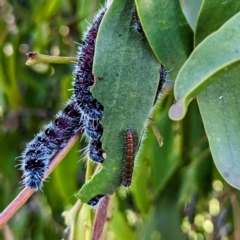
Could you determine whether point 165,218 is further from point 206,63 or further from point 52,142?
point 206,63

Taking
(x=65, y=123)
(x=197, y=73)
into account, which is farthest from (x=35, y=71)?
(x=197, y=73)

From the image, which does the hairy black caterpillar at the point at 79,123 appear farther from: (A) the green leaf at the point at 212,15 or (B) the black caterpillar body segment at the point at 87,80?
(A) the green leaf at the point at 212,15

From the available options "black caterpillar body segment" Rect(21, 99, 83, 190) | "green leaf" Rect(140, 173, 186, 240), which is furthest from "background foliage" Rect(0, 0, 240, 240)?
"black caterpillar body segment" Rect(21, 99, 83, 190)

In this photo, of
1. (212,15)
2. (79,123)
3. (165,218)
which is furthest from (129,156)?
(165,218)

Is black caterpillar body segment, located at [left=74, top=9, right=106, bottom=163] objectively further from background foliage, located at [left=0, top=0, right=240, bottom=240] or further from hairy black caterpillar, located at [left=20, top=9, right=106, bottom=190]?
background foliage, located at [left=0, top=0, right=240, bottom=240]

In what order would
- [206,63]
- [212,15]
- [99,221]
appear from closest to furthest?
[206,63] → [212,15] → [99,221]

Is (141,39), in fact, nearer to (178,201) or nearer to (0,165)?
(178,201)
